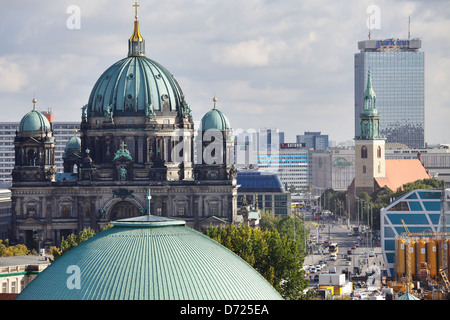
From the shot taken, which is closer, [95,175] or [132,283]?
[132,283]

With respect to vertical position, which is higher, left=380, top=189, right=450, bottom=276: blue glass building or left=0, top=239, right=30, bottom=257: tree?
left=380, top=189, right=450, bottom=276: blue glass building

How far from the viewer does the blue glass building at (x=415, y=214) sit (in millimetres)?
184000

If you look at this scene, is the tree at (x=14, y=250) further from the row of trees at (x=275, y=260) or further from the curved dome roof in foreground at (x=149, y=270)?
the curved dome roof in foreground at (x=149, y=270)

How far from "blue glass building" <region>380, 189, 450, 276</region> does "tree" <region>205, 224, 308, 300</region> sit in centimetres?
5234

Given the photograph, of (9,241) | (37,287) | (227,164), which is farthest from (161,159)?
(37,287)

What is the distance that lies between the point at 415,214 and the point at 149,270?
425ft

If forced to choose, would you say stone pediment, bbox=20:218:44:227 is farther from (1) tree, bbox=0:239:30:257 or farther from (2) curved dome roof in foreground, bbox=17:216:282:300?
(2) curved dome roof in foreground, bbox=17:216:282:300

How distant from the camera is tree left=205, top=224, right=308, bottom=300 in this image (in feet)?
402

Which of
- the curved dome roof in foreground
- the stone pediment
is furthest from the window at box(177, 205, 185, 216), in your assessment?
the curved dome roof in foreground

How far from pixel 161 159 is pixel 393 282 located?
47.7 metres
